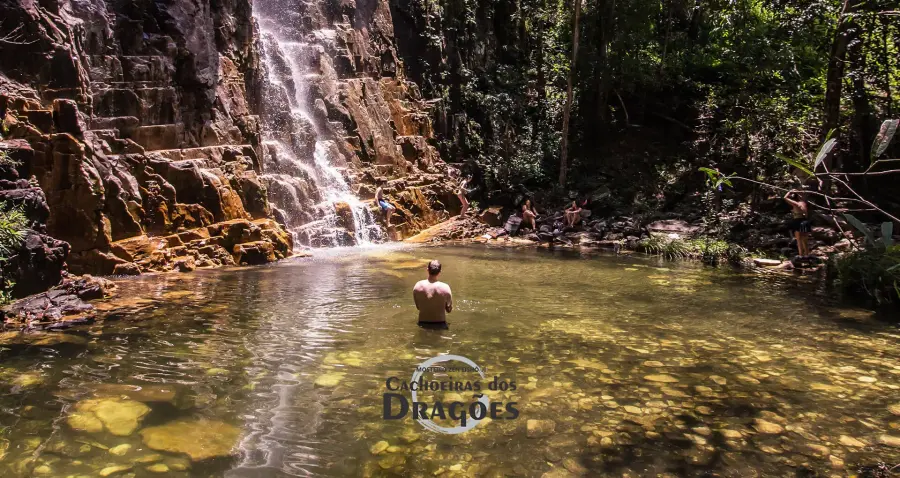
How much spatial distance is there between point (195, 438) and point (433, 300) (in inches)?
145

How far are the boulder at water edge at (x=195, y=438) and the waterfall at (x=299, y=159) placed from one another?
1333 cm

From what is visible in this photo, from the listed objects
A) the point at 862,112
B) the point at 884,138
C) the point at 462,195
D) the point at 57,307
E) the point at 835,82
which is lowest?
the point at 57,307

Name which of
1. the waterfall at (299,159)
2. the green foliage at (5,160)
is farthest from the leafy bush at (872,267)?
the green foliage at (5,160)

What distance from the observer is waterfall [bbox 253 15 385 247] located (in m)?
17.9

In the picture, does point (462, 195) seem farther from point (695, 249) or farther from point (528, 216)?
point (695, 249)

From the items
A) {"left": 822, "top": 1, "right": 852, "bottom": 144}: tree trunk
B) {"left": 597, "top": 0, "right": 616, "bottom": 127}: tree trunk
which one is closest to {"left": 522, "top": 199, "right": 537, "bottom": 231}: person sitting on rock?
{"left": 597, "top": 0, "right": 616, "bottom": 127}: tree trunk

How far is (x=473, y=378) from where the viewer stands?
Result: 5.65 meters

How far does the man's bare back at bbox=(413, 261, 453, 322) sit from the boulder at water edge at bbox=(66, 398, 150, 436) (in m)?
3.57

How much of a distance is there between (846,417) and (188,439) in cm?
548

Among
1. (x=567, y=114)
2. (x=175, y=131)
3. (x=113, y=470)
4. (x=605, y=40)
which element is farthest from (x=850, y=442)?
(x=605, y=40)

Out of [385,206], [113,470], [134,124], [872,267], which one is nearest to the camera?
[113,470]

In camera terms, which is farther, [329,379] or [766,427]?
[329,379]

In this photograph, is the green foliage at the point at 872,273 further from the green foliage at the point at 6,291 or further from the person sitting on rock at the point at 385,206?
the person sitting on rock at the point at 385,206

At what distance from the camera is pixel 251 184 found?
15461mm
